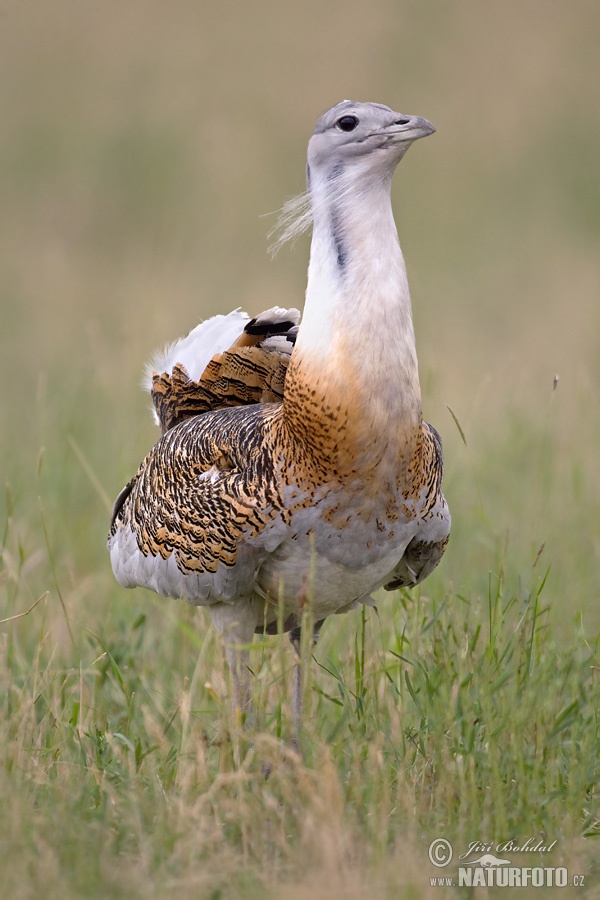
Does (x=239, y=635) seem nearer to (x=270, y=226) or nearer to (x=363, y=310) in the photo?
(x=363, y=310)

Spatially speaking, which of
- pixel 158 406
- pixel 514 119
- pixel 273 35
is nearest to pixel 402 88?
pixel 514 119

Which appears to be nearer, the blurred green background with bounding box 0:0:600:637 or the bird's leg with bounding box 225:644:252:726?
the bird's leg with bounding box 225:644:252:726

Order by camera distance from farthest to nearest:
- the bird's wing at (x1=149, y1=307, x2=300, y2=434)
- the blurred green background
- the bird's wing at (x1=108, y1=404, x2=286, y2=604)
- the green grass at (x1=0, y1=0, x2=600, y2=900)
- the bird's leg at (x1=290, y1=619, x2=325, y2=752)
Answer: the blurred green background
the bird's wing at (x1=149, y1=307, x2=300, y2=434)
the bird's leg at (x1=290, y1=619, x2=325, y2=752)
the bird's wing at (x1=108, y1=404, x2=286, y2=604)
the green grass at (x1=0, y1=0, x2=600, y2=900)

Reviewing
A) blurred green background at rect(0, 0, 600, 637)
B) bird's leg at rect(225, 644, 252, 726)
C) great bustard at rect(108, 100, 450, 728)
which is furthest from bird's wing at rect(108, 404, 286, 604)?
blurred green background at rect(0, 0, 600, 637)

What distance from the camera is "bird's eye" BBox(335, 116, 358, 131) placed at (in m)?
3.35

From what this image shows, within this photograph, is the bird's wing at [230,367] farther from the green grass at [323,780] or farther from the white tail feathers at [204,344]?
the green grass at [323,780]

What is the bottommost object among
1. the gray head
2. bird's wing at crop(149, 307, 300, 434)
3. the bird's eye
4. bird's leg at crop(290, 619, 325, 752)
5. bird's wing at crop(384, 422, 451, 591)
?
bird's leg at crop(290, 619, 325, 752)

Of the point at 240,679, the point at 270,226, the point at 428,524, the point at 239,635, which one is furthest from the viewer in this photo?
the point at 270,226

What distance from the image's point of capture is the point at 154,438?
6.10 m

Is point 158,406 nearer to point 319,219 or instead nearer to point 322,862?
point 319,219

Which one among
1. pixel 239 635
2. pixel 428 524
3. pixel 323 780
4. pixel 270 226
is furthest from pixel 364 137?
pixel 270 226

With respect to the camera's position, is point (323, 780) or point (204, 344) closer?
point (323, 780)

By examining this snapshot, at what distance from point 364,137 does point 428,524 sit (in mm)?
980

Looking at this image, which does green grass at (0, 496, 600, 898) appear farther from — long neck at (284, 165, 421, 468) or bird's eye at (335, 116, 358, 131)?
bird's eye at (335, 116, 358, 131)
